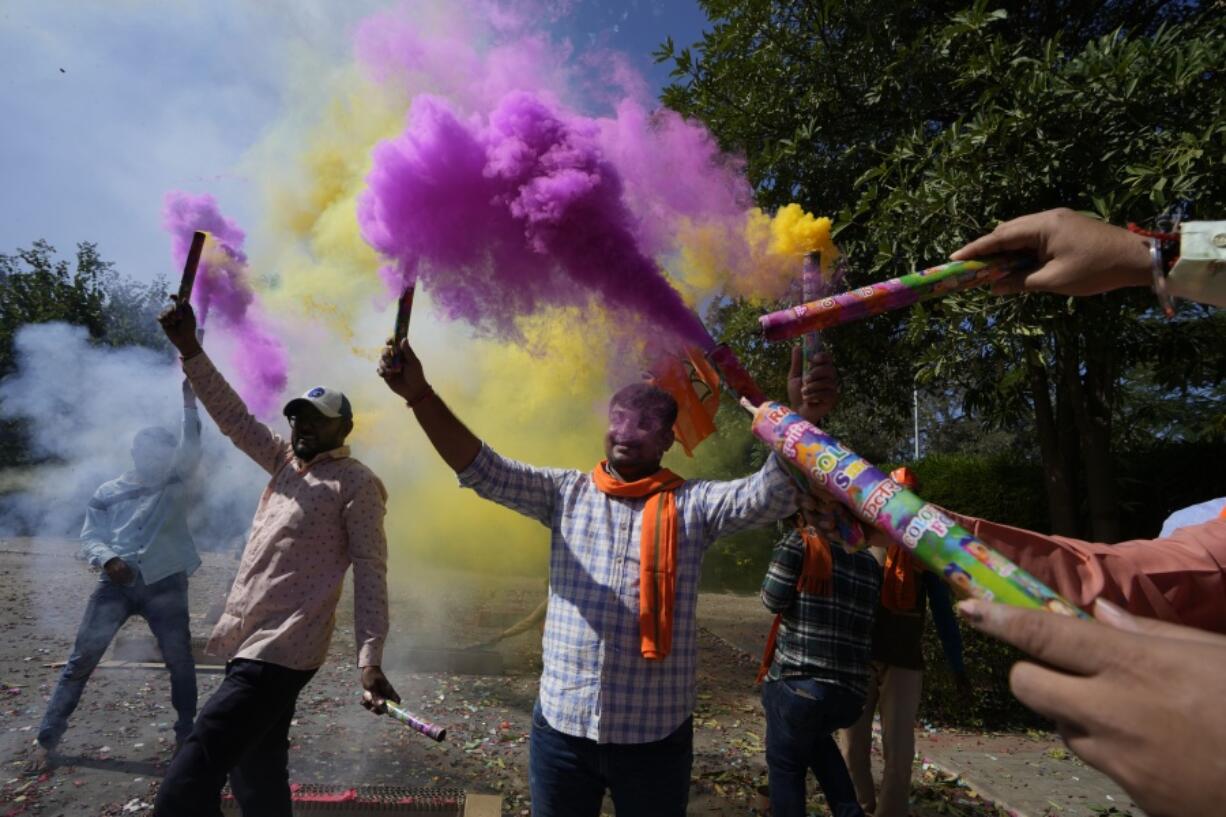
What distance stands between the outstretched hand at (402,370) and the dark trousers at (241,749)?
1297mm

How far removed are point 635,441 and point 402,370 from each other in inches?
35.7

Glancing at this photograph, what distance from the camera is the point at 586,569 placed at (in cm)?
274

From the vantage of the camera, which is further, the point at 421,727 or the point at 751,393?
the point at 421,727

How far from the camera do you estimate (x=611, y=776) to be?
2527mm

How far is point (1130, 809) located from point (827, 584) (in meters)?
3.26

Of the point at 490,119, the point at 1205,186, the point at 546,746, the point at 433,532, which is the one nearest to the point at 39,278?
the point at 433,532

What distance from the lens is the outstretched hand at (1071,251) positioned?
5.07 ft

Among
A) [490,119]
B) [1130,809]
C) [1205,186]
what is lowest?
[1130,809]

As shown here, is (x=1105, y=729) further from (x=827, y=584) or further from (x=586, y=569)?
(x=827, y=584)

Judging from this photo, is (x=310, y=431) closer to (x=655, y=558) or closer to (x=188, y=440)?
(x=655, y=558)

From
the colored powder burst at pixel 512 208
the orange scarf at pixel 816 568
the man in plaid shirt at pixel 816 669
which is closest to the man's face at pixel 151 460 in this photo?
the colored powder burst at pixel 512 208

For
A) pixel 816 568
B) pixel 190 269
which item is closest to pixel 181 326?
pixel 190 269

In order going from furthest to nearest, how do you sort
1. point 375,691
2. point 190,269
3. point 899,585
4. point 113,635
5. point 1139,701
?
point 113,635 → point 899,585 → point 190,269 → point 375,691 → point 1139,701

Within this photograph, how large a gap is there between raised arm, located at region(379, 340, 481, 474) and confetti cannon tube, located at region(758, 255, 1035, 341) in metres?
1.35
